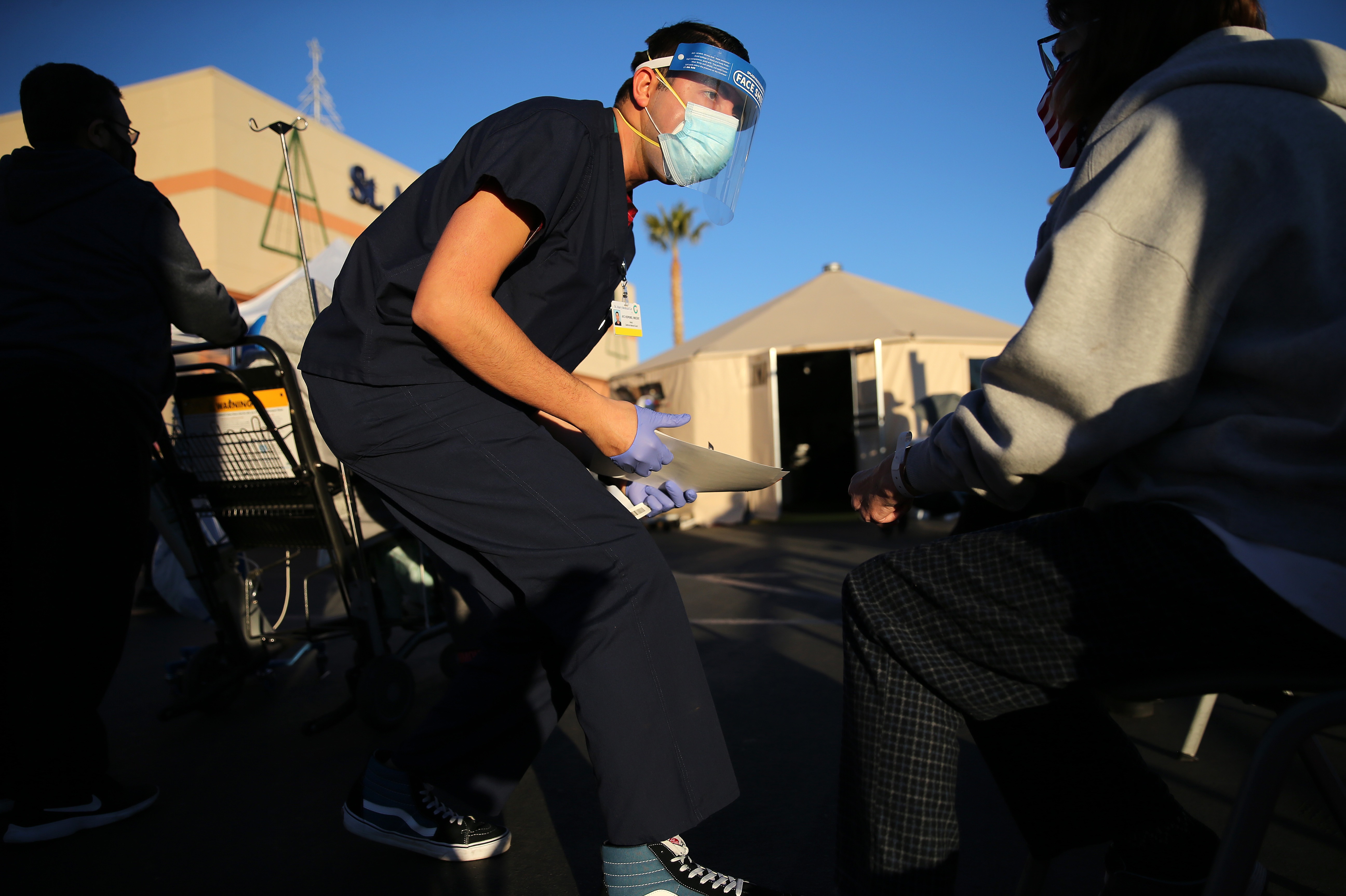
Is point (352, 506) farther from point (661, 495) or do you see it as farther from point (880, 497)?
point (880, 497)

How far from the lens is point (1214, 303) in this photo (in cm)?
100

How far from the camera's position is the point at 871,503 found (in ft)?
5.13

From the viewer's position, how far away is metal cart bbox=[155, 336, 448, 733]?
8.86ft

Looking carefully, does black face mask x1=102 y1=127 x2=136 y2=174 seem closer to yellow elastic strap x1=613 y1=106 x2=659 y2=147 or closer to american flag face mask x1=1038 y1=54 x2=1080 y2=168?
yellow elastic strap x1=613 y1=106 x2=659 y2=147

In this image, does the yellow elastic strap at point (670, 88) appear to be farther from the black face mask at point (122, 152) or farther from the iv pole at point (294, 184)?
the black face mask at point (122, 152)

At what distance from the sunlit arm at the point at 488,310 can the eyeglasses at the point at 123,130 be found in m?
1.54

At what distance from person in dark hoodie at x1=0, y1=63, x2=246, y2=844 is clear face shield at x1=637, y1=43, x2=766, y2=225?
1.47 metres

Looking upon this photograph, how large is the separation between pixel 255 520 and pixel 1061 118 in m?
2.84

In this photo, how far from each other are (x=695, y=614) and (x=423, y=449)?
134 inches

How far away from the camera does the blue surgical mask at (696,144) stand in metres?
1.90

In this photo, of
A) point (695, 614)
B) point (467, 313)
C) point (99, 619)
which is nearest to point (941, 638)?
point (467, 313)

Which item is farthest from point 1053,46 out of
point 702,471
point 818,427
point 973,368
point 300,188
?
point 300,188

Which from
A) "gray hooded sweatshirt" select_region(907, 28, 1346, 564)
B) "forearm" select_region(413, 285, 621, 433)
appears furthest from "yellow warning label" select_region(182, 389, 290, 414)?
"gray hooded sweatshirt" select_region(907, 28, 1346, 564)

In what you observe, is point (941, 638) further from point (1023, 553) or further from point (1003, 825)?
point (1003, 825)
